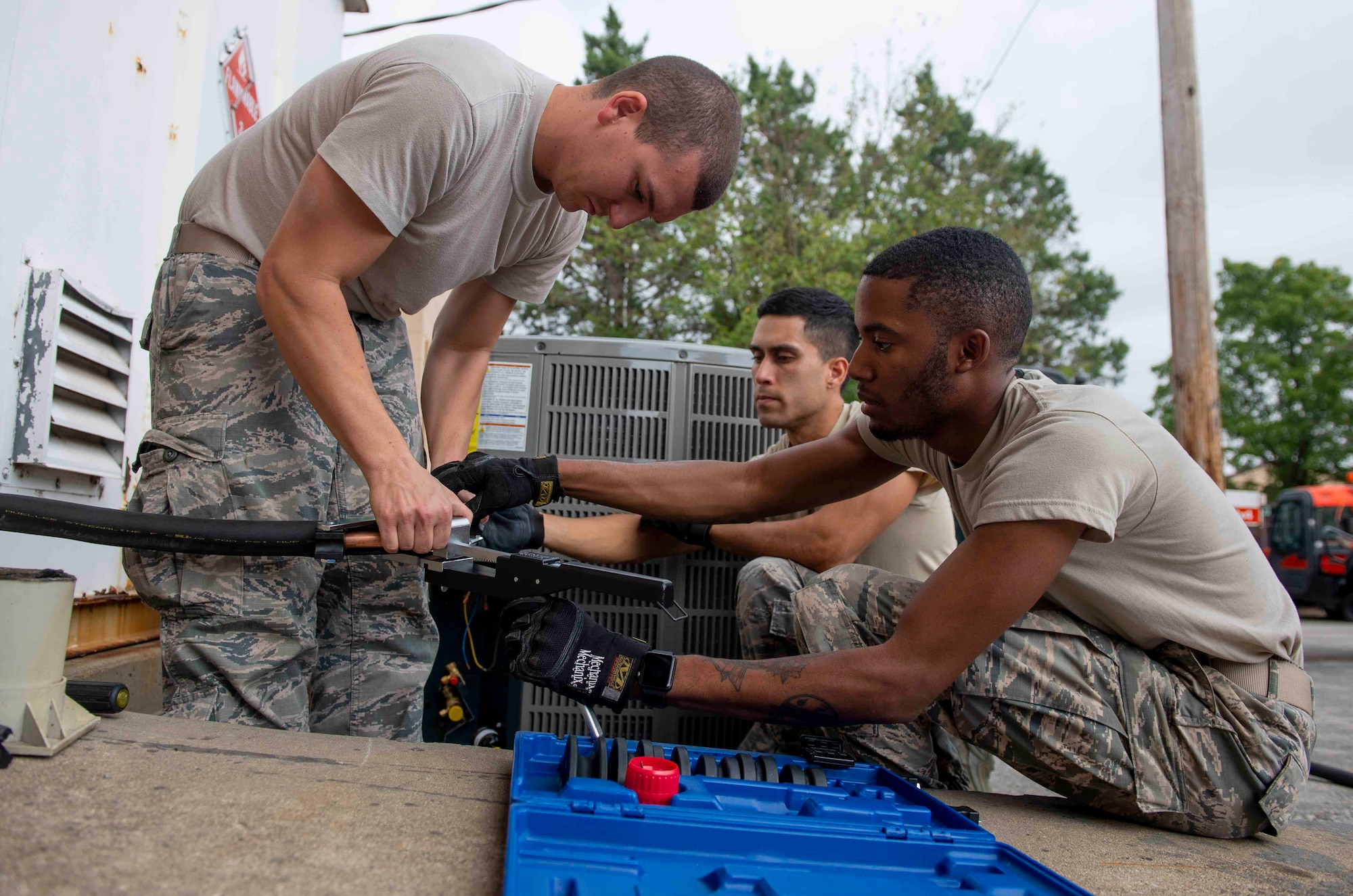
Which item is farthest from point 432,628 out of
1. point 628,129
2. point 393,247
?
point 628,129

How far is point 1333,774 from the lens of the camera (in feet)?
8.96

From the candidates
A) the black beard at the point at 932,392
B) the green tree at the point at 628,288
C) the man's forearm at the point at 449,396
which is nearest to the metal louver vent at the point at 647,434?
the man's forearm at the point at 449,396

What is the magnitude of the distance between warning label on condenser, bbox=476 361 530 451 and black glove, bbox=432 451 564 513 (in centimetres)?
47

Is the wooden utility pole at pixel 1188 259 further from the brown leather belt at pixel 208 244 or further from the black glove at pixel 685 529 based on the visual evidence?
the brown leather belt at pixel 208 244

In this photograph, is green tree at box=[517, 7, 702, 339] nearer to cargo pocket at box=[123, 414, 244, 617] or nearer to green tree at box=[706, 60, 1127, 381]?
green tree at box=[706, 60, 1127, 381]

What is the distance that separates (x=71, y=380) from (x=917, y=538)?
2509mm

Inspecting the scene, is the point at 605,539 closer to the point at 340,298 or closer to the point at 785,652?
the point at 785,652

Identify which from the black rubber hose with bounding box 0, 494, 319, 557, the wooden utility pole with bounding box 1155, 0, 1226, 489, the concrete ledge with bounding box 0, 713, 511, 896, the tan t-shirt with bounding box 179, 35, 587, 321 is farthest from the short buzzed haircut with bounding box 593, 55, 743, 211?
the wooden utility pole with bounding box 1155, 0, 1226, 489

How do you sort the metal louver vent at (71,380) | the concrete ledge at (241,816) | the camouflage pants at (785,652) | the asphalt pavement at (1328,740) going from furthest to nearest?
the asphalt pavement at (1328,740) → the metal louver vent at (71,380) → the camouflage pants at (785,652) → the concrete ledge at (241,816)

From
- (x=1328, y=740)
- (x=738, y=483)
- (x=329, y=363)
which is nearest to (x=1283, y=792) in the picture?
(x=738, y=483)

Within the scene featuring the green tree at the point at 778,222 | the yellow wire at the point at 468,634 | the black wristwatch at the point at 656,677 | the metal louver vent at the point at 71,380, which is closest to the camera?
the black wristwatch at the point at 656,677

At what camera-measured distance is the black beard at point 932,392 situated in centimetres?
201

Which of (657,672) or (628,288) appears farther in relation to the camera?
(628,288)

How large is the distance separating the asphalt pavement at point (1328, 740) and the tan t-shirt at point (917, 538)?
0.82m
